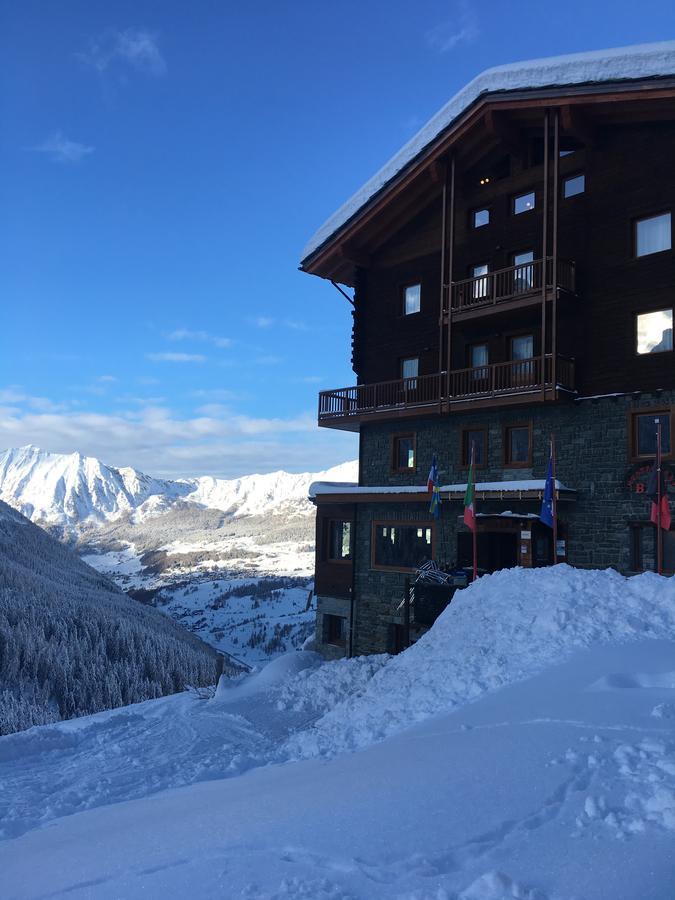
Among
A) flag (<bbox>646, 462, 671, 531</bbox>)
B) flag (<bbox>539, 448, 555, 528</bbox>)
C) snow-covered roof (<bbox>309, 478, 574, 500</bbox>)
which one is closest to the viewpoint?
flag (<bbox>646, 462, 671, 531</bbox>)

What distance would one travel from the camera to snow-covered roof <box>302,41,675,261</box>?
63.8 feet

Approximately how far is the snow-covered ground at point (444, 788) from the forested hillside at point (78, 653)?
170 ft

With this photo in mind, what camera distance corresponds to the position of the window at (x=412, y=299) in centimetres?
2627

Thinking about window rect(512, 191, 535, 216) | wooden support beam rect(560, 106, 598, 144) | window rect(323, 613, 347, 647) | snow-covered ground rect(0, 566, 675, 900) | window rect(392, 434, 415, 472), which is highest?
wooden support beam rect(560, 106, 598, 144)

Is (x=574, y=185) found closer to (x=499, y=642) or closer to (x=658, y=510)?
(x=658, y=510)

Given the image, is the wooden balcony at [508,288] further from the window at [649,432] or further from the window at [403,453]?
the window at [403,453]

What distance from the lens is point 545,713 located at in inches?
342

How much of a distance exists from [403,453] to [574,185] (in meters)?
11.3

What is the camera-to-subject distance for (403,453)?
25797 mm

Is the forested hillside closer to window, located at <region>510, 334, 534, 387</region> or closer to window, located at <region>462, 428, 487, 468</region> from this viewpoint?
window, located at <region>462, 428, 487, 468</region>

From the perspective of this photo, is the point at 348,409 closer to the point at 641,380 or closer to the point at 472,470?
the point at 472,470

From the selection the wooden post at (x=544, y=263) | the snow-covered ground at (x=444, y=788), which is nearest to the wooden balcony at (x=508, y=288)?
the wooden post at (x=544, y=263)

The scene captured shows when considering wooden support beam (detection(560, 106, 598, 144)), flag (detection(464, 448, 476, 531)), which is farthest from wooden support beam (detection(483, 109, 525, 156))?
flag (detection(464, 448, 476, 531))

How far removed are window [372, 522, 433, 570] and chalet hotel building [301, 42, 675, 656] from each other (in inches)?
2.7
